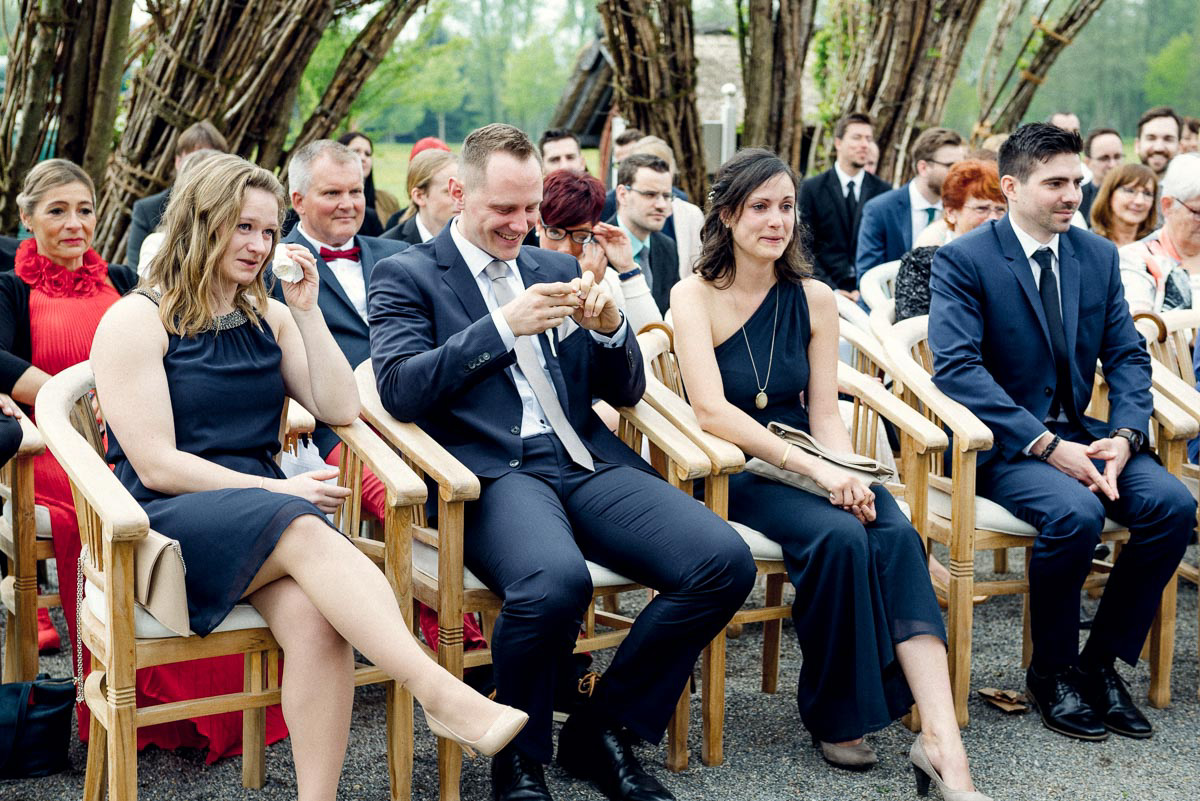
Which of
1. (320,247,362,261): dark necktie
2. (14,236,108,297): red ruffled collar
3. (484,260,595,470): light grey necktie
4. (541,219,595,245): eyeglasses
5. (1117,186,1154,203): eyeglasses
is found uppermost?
(1117,186,1154,203): eyeglasses

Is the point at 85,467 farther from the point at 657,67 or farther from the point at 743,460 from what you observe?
the point at 657,67

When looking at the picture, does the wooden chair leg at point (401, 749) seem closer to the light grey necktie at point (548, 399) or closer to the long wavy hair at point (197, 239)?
the light grey necktie at point (548, 399)

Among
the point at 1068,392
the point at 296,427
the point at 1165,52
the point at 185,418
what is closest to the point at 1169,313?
the point at 1068,392

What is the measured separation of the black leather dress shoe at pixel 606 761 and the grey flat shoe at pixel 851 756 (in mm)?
515

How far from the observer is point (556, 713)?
135 inches

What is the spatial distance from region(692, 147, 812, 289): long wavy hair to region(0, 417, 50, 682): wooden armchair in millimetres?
1933

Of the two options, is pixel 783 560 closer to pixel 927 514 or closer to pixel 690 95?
pixel 927 514

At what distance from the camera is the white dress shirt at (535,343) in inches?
126

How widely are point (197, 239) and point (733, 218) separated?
149 centimetres

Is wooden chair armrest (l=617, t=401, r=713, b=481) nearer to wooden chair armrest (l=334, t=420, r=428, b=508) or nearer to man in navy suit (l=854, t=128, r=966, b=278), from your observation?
wooden chair armrest (l=334, t=420, r=428, b=508)

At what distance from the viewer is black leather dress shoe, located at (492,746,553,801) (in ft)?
9.44

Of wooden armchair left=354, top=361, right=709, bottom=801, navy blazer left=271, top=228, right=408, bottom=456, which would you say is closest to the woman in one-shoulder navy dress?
wooden armchair left=354, top=361, right=709, bottom=801

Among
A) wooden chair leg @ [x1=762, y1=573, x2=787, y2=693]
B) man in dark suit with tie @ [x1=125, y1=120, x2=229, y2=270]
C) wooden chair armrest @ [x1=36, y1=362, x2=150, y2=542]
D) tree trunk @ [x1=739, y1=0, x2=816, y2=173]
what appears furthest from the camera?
tree trunk @ [x1=739, y1=0, x2=816, y2=173]

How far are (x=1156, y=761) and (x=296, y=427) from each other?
247cm
